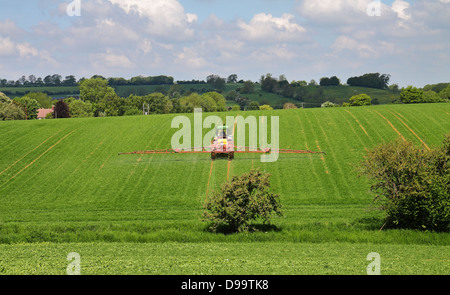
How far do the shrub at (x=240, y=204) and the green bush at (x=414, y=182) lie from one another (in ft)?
20.3

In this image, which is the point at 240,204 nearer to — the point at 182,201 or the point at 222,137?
the point at 182,201

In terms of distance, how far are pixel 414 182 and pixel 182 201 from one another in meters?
16.8

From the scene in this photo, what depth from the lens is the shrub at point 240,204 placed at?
25609 mm

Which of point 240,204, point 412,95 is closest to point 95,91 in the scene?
point 412,95

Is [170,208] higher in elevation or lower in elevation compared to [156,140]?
lower

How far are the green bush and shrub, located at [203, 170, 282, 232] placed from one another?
6193 mm

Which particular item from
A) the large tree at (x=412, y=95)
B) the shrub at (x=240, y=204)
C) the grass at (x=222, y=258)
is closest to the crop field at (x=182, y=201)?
the grass at (x=222, y=258)

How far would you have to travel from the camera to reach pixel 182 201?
115 feet

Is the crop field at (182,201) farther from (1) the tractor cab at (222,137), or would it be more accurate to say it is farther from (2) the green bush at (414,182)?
(1) the tractor cab at (222,137)

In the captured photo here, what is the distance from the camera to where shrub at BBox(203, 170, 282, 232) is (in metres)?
25.6

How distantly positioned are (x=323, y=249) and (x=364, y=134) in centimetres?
3098

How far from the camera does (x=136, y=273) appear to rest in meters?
16.7
